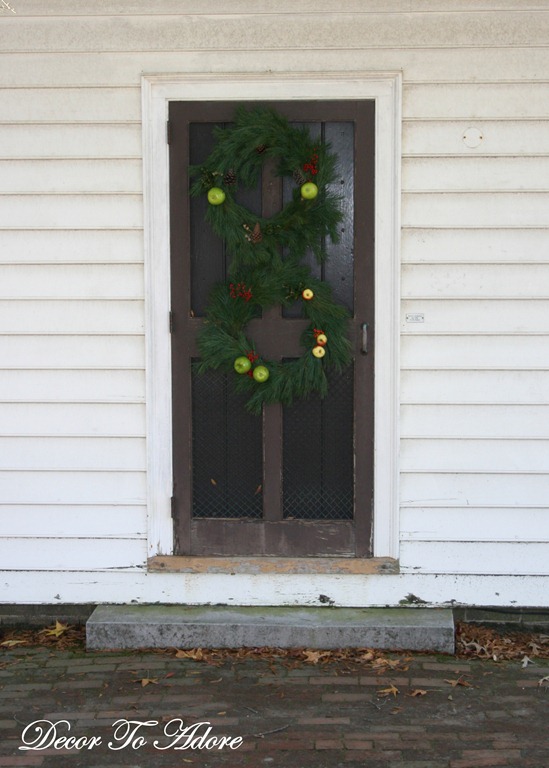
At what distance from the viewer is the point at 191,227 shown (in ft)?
16.7

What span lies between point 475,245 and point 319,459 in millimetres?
1347

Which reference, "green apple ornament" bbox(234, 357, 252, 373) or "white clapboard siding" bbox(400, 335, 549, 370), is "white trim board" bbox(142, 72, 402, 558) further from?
"green apple ornament" bbox(234, 357, 252, 373)

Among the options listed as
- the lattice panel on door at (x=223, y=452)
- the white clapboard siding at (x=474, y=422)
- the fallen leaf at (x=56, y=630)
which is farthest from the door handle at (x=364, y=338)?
the fallen leaf at (x=56, y=630)

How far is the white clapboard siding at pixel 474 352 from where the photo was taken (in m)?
5.02

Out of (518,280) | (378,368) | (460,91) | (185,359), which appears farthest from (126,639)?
(460,91)

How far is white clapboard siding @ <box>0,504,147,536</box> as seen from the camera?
5.21 meters

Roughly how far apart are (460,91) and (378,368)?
1.43m

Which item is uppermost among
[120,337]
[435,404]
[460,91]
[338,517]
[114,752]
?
[460,91]

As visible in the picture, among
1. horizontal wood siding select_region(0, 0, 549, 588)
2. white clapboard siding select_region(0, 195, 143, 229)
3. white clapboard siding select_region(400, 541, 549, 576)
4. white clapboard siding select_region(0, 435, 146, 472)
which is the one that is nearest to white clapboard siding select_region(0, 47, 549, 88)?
horizontal wood siding select_region(0, 0, 549, 588)

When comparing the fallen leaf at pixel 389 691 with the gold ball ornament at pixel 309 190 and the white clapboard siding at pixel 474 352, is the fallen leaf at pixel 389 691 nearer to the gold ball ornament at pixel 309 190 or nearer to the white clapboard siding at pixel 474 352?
the white clapboard siding at pixel 474 352

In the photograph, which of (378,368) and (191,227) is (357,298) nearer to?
(378,368)

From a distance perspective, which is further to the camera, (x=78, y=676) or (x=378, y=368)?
(x=378, y=368)

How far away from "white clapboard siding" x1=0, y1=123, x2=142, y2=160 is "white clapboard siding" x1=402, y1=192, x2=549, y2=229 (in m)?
1.43

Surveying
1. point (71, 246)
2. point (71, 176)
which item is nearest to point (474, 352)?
point (71, 246)
